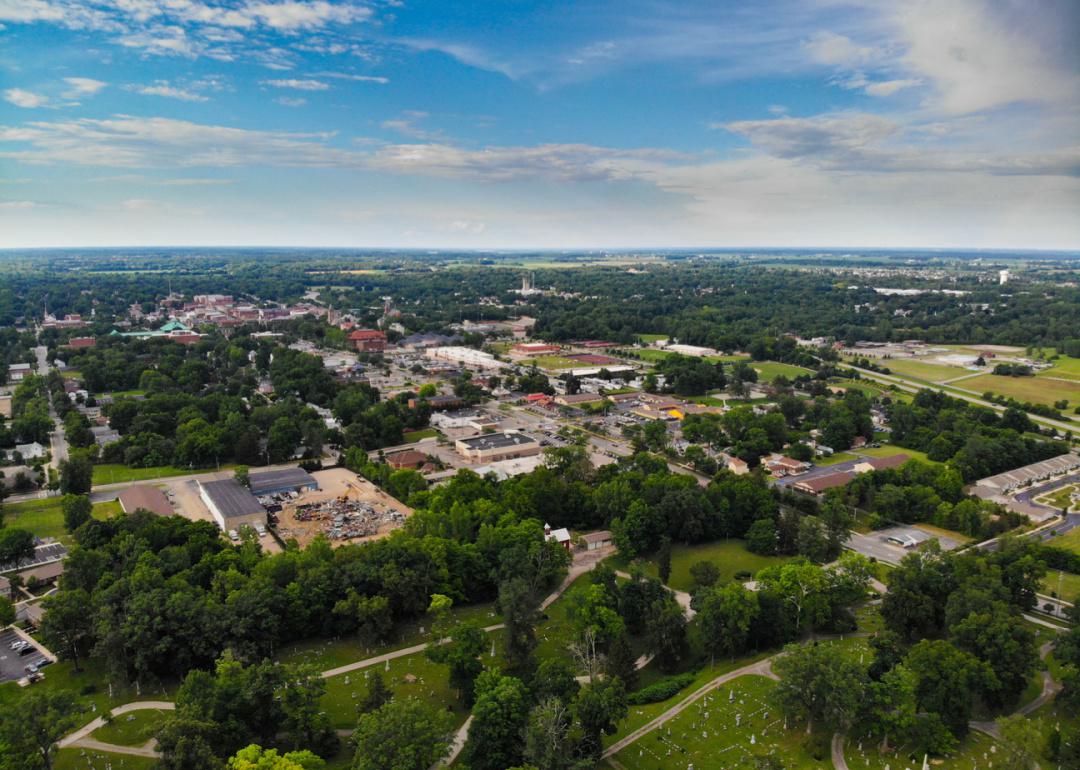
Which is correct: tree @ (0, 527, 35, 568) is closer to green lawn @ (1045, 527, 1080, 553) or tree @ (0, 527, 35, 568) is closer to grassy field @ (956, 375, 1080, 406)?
green lawn @ (1045, 527, 1080, 553)

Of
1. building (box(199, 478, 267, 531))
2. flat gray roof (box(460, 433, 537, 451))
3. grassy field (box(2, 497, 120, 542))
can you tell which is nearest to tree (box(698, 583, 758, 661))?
building (box(199, 478, 267, 531))

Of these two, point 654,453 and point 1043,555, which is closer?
point 1043,555

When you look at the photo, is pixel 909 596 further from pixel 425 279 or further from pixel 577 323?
pixel 425 279

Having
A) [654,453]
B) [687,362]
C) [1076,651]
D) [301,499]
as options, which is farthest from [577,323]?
[1076,651]

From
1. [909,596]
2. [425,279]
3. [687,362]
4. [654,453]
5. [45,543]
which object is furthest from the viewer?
[425,279]

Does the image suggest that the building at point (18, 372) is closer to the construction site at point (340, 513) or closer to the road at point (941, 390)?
the construction site at point (340, 513)

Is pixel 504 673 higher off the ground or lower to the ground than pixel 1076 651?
lower

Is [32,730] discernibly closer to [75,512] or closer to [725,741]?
[725,741]
